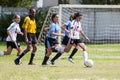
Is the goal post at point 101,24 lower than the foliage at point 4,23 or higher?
higher

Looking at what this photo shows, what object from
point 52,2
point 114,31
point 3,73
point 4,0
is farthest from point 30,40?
point 52,2

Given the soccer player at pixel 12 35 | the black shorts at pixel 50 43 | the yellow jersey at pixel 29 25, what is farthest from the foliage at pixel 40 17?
the black shorts at pixel 50 43

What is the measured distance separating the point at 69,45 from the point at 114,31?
1640cm

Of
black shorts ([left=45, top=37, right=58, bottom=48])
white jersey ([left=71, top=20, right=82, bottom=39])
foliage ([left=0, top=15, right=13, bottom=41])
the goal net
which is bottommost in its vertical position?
foliage ([left=0, top=15, right=13, bottom=41])

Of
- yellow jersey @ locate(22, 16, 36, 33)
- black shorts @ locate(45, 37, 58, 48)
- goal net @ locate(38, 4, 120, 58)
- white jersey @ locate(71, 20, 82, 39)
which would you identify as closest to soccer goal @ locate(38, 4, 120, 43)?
goal net @ locate(38, 4, 120, 58)

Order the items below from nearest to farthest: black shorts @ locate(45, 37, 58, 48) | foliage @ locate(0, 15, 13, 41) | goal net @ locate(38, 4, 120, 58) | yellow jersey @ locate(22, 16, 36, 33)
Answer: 1. black shorts @ locate(45, 37, 58, 48)
2. yellow jersey @ locate(22, 16, 36, 33)
3. goal net @ locate(38, 4, 120, 58)
4. foliage @ locate(0, 15, 13, 41)

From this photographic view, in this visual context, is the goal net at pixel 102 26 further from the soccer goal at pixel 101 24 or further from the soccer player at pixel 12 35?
the soccer player at pixel 12 35

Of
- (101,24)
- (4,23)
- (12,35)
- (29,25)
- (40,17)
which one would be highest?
(29,25)

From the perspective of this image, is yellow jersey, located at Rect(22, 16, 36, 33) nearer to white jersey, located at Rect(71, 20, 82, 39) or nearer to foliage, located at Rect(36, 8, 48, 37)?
white jersey, located at Rect(71, 20, 82, 39)

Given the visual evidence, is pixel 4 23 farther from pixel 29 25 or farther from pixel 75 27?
pixel 75 27

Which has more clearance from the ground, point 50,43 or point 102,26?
point 50,43

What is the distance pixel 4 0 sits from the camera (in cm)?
4578

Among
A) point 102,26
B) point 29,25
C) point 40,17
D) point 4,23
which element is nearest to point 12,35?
point 29,25

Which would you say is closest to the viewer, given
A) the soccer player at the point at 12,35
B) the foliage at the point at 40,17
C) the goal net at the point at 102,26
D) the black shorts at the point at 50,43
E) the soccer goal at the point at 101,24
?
the black shorts at the point at 50,43
